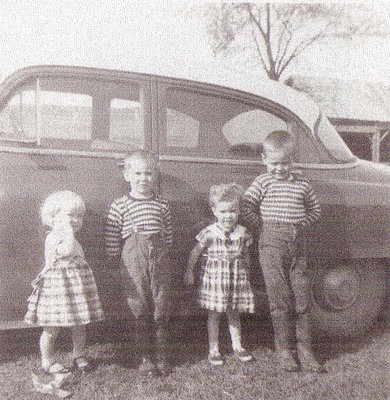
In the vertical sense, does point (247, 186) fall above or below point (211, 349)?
above

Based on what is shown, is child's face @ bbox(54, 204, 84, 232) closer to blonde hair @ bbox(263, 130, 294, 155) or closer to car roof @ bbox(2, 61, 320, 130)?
car roof @ bbox(2, 61, 320, 130)

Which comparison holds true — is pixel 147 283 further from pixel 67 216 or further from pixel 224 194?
pixel 224 194

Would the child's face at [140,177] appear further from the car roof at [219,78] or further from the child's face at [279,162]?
the child's face at [279,162]

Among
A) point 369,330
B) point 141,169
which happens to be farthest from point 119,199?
point 369,330

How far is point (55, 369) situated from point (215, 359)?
99 cm

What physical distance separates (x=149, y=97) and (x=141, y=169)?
569mm

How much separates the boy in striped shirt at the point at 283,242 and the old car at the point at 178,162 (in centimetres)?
23

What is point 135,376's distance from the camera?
120 inches

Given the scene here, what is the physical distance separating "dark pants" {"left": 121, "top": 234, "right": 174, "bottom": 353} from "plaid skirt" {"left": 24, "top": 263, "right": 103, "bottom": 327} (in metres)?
0.25

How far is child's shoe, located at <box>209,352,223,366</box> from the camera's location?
329 centimetres

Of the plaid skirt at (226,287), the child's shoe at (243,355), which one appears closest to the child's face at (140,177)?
the plaid skirt at (226,287)

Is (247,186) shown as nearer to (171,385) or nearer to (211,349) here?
(211,349)

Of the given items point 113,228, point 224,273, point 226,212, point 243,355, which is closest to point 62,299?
point 113,228

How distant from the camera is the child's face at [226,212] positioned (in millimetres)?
3303
